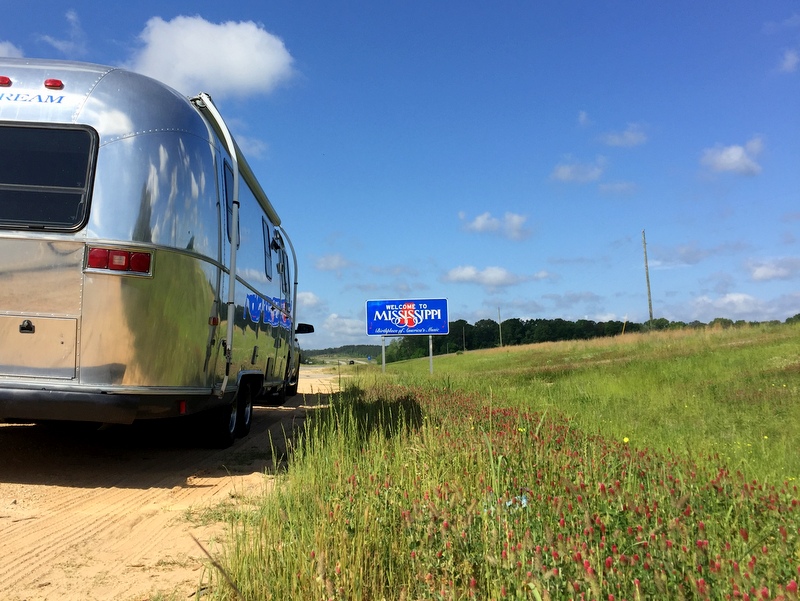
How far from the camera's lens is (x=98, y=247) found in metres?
5.60

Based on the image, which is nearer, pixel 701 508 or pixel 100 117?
pixel 701 508

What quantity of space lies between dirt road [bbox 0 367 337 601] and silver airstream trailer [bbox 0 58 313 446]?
2.37 ft

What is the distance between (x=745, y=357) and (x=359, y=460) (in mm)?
16709

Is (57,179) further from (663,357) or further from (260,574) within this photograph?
(663,357)

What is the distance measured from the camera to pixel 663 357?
22.8 metres

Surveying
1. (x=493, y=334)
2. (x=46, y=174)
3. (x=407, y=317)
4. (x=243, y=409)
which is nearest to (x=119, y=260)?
(x=46, y=174)

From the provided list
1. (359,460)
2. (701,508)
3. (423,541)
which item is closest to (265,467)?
(359,460)

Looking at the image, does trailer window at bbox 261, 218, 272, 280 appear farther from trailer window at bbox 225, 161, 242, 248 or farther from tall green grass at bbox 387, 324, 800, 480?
tall green grass at bbox 387, 324, 800, 480

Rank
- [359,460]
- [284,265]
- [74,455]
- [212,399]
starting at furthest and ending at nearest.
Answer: [284,265] → [74,455] → [212,399] → [359,460]

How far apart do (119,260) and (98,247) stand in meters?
0.20

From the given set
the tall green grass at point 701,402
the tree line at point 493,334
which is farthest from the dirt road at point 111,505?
the tree line at point 493,334

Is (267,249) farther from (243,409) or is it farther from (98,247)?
(98,247)

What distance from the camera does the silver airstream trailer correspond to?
557 cm

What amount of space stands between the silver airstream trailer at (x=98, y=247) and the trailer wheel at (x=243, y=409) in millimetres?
2363
